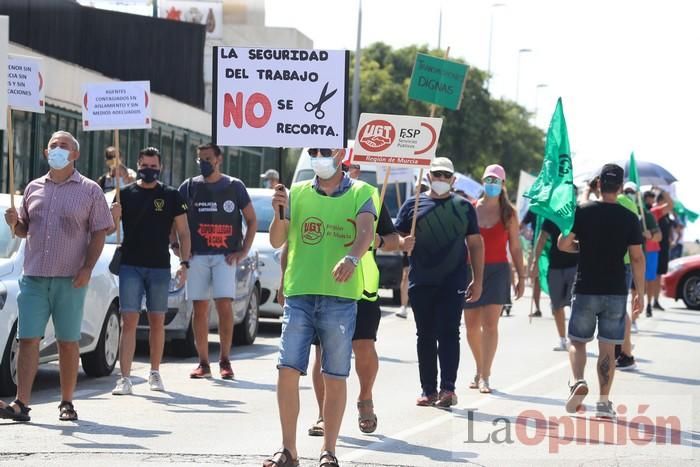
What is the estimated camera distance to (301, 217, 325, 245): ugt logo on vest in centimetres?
873

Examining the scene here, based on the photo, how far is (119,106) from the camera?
615 inches

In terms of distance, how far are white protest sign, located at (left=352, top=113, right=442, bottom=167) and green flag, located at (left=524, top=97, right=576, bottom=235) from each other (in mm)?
1106

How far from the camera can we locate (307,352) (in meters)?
8.71

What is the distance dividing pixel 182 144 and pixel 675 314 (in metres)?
15.3

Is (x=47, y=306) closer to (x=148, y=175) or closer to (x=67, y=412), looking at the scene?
(x=67, y=412)

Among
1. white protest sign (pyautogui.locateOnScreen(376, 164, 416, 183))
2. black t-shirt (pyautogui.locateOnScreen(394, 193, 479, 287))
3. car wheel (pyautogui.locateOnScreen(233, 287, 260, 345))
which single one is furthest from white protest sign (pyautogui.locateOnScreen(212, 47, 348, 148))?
white protest sign (pyautogui.locateOnScreen(376, 164, 416, 183))

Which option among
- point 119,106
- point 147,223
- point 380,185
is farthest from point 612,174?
point 380,185

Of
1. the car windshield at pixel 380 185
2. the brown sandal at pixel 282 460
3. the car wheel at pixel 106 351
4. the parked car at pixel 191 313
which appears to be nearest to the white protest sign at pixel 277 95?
the brown sandal at pixel 282 460

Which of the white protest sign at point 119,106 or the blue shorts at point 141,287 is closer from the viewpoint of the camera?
the blue shorts at point 141,287

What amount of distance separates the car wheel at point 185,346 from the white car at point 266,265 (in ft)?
7.76

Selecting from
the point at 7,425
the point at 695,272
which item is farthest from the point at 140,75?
the point at 7,425

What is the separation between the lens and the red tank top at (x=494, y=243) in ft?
44.6

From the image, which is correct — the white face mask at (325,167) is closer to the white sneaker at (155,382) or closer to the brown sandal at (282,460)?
the brown sandal at (282,460)

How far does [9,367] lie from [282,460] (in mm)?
4184
